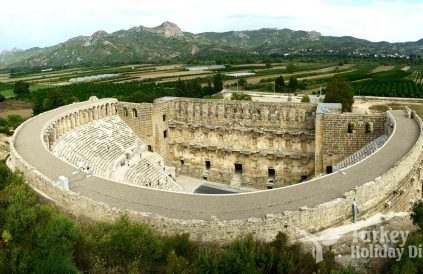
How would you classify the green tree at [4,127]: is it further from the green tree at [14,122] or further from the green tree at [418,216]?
the green tree at [418,216]

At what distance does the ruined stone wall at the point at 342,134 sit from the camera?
30359 mm

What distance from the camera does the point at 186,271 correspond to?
11781 mm

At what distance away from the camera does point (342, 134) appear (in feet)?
101

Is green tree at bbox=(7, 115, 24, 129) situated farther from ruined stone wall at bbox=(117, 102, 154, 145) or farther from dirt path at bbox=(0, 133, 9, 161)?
ruined stone wall at bbox=(117, 102, 154, 145)

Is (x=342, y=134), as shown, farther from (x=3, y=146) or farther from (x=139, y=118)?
(x=3, y=146)

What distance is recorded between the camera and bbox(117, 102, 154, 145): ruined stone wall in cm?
3647

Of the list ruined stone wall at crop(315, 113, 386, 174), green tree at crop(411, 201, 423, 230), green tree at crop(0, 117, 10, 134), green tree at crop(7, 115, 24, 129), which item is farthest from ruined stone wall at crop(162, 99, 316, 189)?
green tree at crop(411, 201, 423, 230)

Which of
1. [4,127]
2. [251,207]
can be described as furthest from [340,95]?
[4,127]

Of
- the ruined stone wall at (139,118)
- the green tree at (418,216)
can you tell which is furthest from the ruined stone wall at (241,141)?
the green tree at (418,216)

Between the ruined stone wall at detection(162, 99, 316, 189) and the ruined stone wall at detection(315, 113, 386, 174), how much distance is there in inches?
63.4

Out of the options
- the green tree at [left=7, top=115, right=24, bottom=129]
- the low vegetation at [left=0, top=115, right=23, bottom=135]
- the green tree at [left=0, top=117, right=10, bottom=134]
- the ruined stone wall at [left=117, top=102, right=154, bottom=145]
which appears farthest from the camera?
the green tree at [left=7, top=115, right=24, bottom=129]

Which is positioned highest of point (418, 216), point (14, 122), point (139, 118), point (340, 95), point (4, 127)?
point (340, 95)

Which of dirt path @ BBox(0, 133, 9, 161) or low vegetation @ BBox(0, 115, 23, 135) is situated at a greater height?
low vegetation @ BBox(0, 115, 23, 135)

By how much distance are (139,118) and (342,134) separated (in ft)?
54.8
